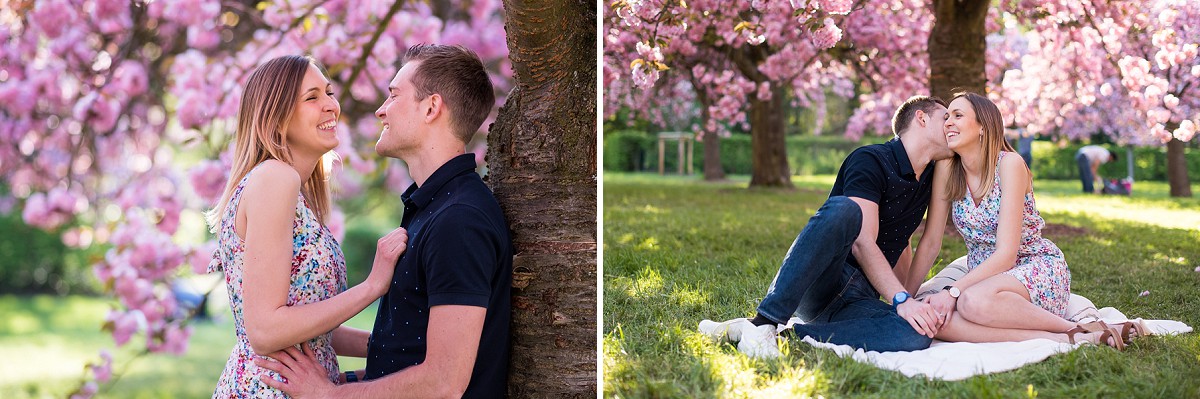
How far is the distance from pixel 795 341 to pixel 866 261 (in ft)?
1.16

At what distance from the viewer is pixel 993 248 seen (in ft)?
9.14

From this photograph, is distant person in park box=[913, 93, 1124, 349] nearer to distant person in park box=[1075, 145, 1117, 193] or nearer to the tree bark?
the tree bark

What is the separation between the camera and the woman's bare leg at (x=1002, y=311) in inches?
102

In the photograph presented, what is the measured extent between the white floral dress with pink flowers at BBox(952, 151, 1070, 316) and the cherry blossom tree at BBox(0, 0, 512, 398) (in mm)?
2493

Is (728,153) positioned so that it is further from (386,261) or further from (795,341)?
(386,261)

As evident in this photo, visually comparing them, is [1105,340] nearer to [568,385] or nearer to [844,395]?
[844,395]

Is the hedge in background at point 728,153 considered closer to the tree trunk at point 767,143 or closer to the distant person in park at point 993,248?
the tree trunk at point 767,143

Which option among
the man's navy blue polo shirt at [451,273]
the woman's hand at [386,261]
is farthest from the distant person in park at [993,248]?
the woman's hand at [386,261]

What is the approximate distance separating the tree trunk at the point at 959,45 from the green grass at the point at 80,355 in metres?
4.96

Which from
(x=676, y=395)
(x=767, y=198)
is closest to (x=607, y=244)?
(x=676, y=395)

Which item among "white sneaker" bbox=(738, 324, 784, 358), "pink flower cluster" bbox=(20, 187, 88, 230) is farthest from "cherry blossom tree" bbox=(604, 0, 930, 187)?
"white sneaker" bbox=(738, 324, 784, 358)

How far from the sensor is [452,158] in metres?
1.99

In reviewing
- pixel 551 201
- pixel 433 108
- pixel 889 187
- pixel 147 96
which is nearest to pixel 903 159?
pixel 889 187

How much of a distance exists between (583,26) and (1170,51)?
138 inches
